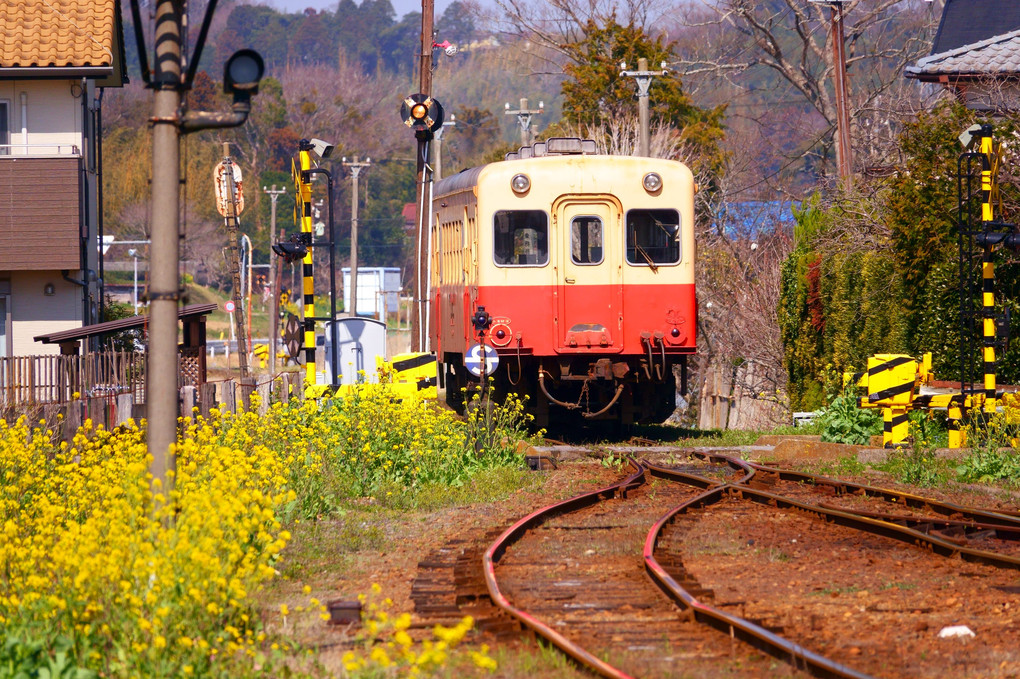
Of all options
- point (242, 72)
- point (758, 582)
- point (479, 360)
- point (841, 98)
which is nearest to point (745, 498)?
point (758, 582)

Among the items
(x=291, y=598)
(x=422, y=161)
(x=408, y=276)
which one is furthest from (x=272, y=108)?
(x=291, y=598)

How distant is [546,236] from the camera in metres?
16.7

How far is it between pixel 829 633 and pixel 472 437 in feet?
27.2

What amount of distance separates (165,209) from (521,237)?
10157 mm

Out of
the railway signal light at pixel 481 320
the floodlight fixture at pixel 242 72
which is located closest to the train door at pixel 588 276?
the railway signal light at pixel 481 320

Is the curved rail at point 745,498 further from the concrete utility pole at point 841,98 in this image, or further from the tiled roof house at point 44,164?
the tiled roof house at point 44,164

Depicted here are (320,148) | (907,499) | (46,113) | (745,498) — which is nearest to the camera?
(907,499)

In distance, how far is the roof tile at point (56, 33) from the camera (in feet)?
80.2

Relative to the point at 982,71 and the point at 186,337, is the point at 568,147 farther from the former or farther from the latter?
the point at 982,71

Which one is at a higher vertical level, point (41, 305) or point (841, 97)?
point (841, 97)

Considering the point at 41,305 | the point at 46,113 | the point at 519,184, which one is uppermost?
the point at 46,113

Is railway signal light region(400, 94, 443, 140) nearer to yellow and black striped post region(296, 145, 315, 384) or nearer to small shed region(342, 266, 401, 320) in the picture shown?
yellow and black striped post region(296, 145, 315, 384)

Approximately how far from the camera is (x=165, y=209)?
670 cm

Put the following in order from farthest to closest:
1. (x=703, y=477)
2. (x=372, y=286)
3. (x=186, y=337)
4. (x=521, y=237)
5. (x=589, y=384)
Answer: (x=372, y=286) < (x=186, y=337) < (x=589, y=384) < (x=521, y=237) < (x=703, y=477)
